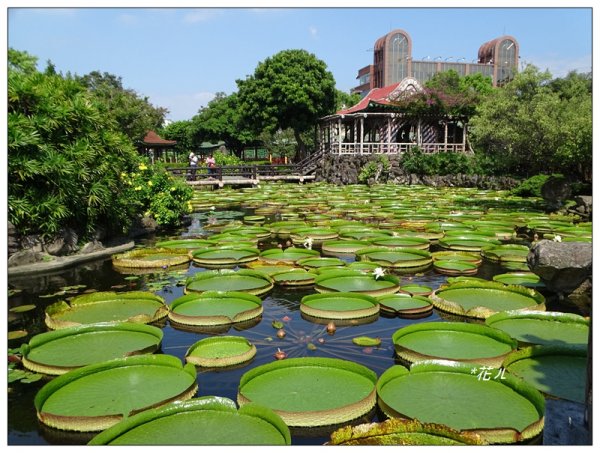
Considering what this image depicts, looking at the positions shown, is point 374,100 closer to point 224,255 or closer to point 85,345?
point 224,255

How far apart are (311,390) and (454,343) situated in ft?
5.22

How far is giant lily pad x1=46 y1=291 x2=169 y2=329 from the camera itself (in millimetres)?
5273

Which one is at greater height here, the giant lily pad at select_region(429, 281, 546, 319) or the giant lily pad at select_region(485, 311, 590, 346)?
the giant lily pad at select_region(429, 281, 546, 319)

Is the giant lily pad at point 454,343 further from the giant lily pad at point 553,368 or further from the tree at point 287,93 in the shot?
the tree at point 287,93

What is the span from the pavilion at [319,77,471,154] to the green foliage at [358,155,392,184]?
204 centimetres

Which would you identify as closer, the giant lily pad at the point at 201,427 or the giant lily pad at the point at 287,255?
the giant lily pad at the point at 201,427

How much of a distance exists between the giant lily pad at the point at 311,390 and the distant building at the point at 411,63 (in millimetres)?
88891

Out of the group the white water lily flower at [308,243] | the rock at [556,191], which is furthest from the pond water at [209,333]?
the rock at [556,191]

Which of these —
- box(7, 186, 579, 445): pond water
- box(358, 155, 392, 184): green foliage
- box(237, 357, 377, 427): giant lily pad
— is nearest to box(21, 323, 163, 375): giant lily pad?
box(7, 186, 579, 445): pond water

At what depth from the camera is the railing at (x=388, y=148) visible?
29.7 metres

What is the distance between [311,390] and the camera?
12.0 ft

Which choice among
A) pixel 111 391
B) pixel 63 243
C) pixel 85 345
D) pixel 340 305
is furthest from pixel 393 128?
Answer: pixel 111 391

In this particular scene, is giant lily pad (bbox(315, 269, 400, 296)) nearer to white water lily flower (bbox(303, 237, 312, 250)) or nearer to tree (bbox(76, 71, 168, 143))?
white water lily flower (bbox(303, 237, 312, 250))

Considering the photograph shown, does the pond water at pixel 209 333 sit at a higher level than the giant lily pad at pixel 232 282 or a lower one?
lower
